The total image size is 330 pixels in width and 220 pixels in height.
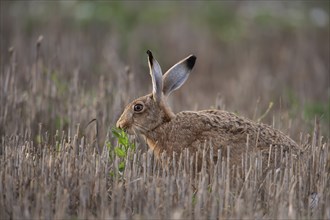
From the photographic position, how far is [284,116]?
8.12 meters

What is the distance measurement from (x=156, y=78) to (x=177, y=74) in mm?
329

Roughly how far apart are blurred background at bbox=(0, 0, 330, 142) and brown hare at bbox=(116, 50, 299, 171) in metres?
0.62

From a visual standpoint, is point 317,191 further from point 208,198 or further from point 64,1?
point 64,1

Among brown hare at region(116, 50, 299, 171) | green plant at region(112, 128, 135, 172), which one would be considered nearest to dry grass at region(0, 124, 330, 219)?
green plant at region(112, 128, 135, 172)

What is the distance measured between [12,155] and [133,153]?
1.02m

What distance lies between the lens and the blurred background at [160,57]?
8.29 meters

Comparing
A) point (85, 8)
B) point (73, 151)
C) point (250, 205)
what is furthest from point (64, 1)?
point (250, 205)

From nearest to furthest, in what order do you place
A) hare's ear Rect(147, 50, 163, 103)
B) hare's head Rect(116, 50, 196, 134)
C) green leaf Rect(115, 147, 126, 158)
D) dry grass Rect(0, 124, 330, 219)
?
dry grass Rect(0, 124, 330, 219) < green leaf Rect(115, 147, 126, 158) < hare's ear Rect(147, 50, 163, 103) < hare's head Rect(116, 50, 196, 134)

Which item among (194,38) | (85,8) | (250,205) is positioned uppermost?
(85,8)

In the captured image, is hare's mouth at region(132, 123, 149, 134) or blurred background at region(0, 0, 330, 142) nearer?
hare's mouth at region(132, 123, 149, 134)

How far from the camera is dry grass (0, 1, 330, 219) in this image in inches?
201

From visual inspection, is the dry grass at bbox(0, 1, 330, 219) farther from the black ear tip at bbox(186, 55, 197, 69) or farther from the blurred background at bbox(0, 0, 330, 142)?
the black ear tip at bbox(186, 55, 197, 69)

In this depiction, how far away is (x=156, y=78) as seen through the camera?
6.87 meters

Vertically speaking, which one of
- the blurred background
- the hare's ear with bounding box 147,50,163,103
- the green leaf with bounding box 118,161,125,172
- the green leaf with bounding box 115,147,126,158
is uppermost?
the blurred background
